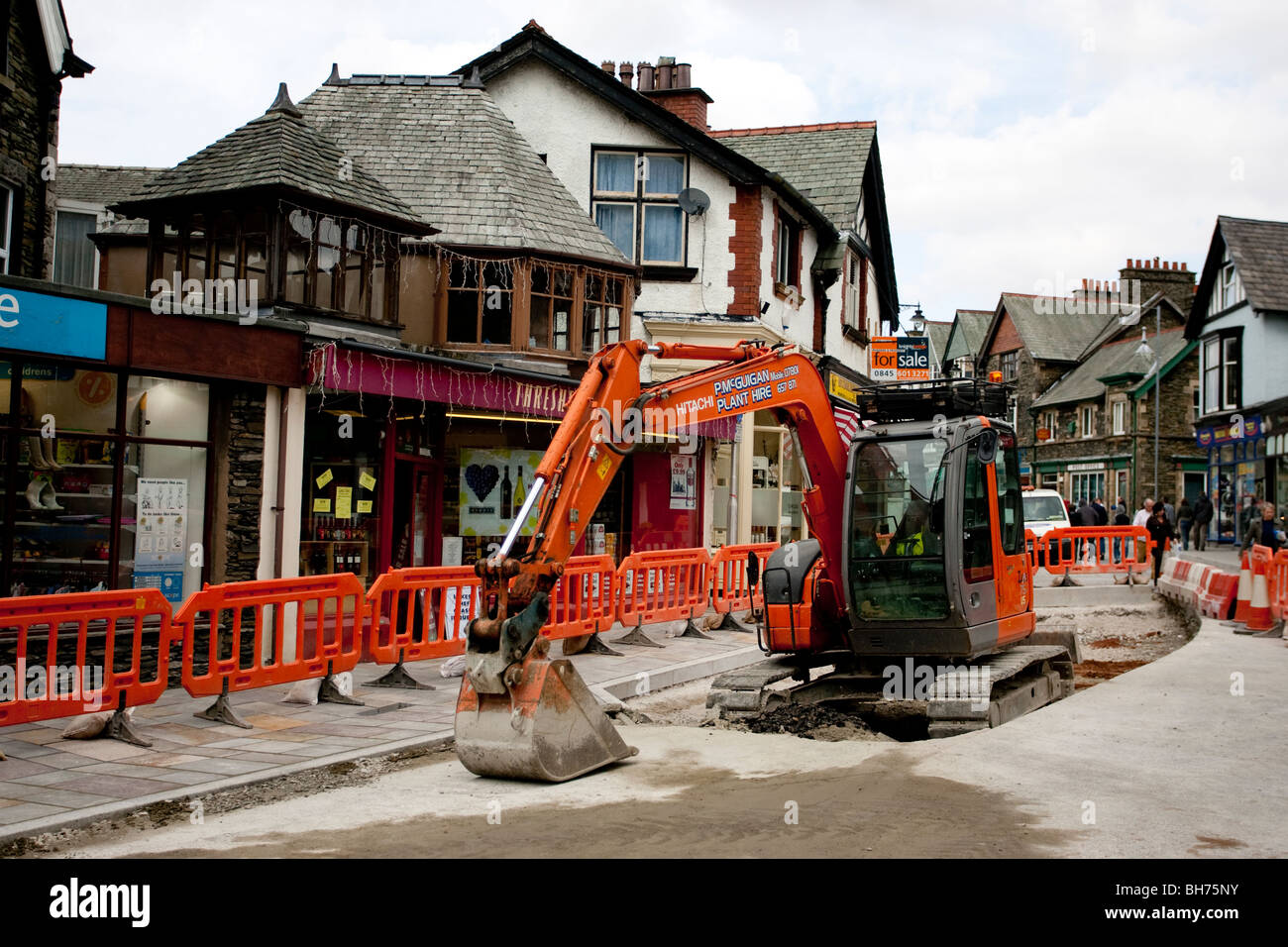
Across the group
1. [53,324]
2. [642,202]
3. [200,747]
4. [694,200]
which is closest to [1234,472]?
[694,200]

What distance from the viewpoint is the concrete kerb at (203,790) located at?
6152 millimetres

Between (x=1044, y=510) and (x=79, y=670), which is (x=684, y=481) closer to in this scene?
(x=1044, y=510)

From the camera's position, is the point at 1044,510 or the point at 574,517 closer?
the point at 574,517

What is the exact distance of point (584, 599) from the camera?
523 inches

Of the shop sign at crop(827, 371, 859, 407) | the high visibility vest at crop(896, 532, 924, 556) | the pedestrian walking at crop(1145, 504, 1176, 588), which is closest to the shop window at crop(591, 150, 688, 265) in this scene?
the shop sign at crop(827, 371, 859, 407)

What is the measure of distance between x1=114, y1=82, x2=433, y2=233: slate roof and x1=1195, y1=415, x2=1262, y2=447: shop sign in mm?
28387

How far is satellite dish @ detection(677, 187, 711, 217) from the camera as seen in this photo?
21.0 m

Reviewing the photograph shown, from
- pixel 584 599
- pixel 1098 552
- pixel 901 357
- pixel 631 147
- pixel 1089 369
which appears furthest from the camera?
pixel 1089 369

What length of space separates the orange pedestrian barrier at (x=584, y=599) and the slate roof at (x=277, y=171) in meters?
5.66

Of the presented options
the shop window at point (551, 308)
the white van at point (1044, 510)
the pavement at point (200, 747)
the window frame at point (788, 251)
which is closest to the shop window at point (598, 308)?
the shop window at point (551, 308)

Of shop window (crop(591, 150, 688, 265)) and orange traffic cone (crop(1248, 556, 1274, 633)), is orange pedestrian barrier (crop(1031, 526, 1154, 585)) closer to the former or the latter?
orange traffic cone (crop(1248, 556, 1274, 633))

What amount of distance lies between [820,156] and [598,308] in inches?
428

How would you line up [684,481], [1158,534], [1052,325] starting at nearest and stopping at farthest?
[684,481], [1158,534], [1052,325]
